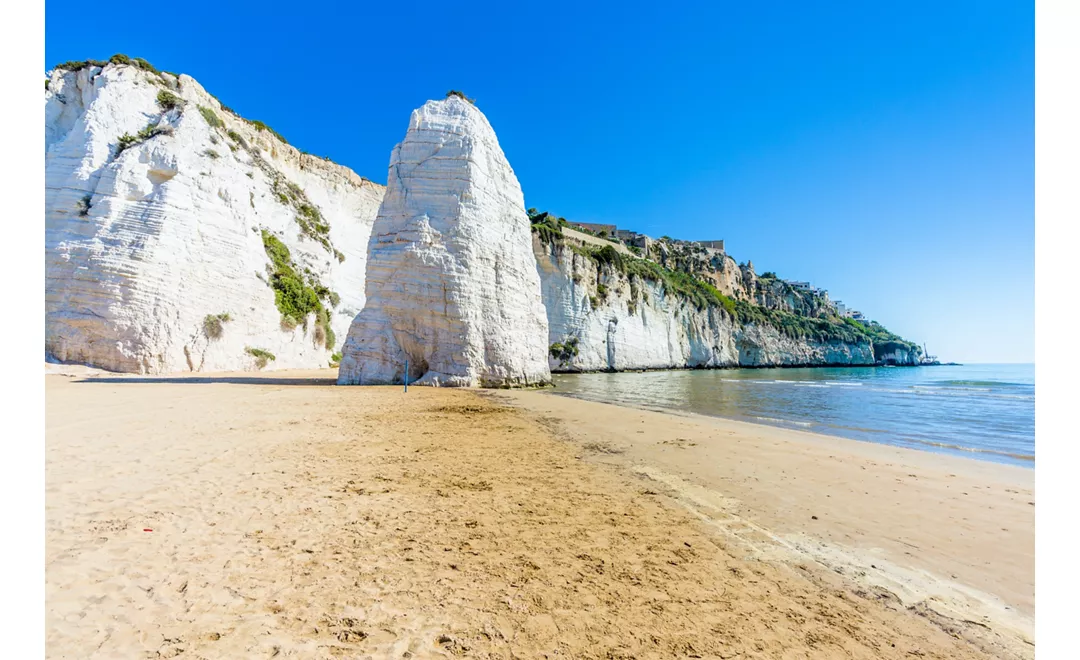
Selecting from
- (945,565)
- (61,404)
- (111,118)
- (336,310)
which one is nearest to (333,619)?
(945,565)

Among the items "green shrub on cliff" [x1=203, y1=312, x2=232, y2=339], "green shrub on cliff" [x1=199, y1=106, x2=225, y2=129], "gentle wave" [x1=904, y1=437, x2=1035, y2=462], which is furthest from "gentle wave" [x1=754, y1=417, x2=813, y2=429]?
"green shrub on cliff" [x1=199, y1=106, x2=225, y2=129]

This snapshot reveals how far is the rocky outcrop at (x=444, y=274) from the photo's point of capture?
53.5ft

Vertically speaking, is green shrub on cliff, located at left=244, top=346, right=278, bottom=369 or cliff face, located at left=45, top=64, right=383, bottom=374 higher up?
cliff face, located at left=45, top=64, right=383, bottom=374

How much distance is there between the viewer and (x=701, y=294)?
5778 centimetres

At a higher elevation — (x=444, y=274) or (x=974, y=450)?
(x=444, y=274)

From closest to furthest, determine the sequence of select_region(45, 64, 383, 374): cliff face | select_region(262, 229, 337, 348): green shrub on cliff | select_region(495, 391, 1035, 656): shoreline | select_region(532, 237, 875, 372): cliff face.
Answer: select_region(495, 391, 1035, 656): shoreline → select_region(45, 64, 383, 374): cliff face → select_region(262, 229, 337, 348): green shrub on cliff → select_region(532, 237, 875, 372): cliff face

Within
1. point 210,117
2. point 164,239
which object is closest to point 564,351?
point 164,239

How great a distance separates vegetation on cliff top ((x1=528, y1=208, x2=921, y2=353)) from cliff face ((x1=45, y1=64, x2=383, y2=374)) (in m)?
19.3

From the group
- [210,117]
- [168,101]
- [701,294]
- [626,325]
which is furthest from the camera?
[701,294]

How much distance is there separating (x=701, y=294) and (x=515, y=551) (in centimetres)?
5917

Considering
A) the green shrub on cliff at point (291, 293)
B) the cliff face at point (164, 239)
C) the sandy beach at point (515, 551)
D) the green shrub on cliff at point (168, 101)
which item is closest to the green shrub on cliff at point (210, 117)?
the cliff face at point (164, 239)

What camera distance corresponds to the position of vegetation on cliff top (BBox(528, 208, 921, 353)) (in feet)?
135

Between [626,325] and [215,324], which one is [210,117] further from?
[626,325]

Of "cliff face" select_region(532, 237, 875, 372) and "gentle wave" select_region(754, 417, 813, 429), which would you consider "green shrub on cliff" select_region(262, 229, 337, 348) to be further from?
"gentle wave" select_region(754, 417, 813, 429)
